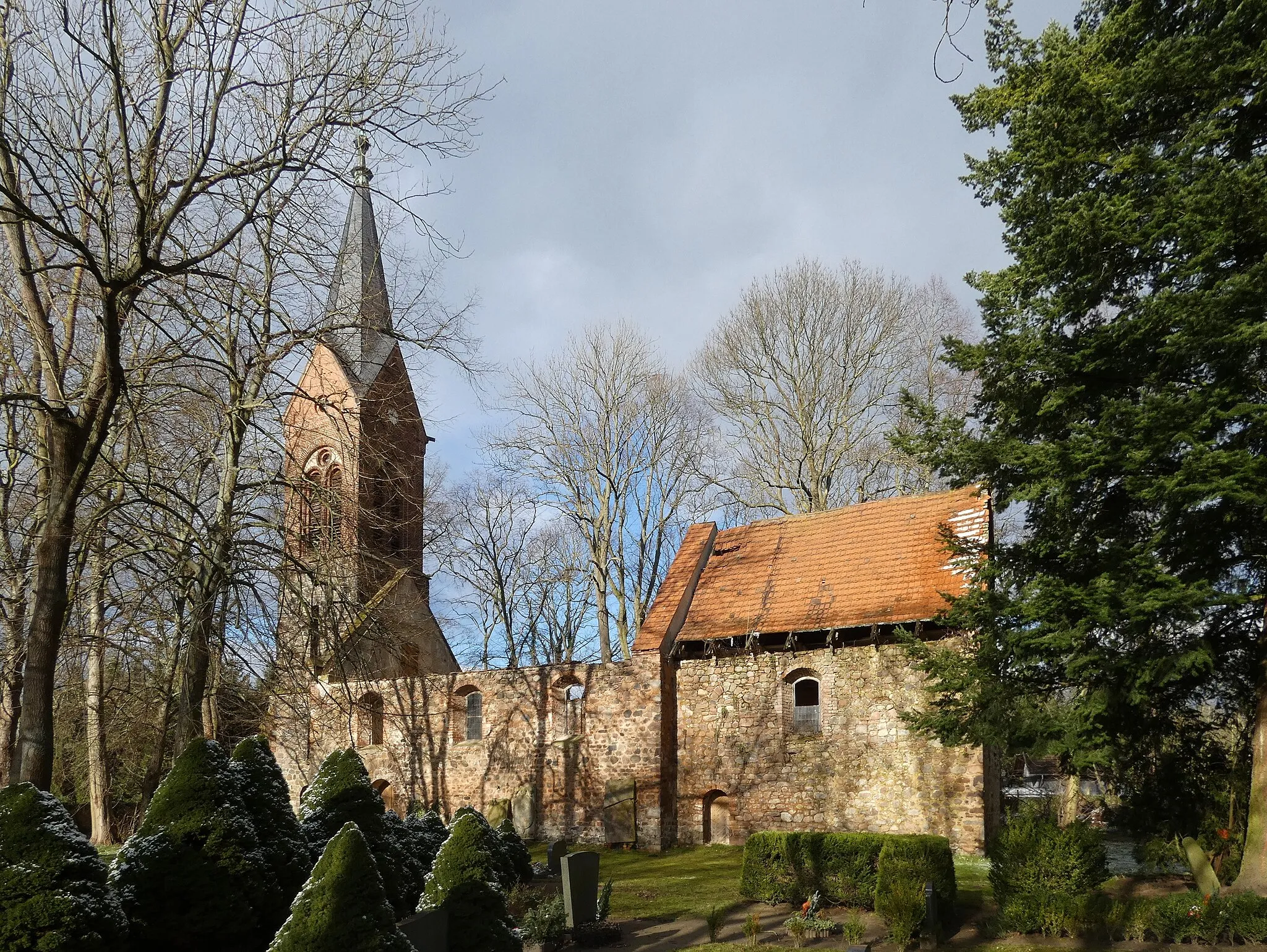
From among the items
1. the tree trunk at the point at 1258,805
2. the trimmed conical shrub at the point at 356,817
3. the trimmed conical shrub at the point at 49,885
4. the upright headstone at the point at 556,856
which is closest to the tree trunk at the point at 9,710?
the trimmed conical shrub at the point at 356,817

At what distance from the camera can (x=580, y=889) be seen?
11.1 m

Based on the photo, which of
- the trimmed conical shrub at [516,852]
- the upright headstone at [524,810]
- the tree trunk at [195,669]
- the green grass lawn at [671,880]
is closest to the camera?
the tree trunk at [195,669]

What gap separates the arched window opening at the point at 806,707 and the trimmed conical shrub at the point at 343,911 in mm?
13128

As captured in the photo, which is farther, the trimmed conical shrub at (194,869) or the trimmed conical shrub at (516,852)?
the trimmed conical shrub at (516,852)

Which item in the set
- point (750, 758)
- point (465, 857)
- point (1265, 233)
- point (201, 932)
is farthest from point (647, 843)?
point (1265, 233)

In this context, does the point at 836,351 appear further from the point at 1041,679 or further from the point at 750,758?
the point at 1041,679

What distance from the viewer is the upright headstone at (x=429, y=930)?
8.24m

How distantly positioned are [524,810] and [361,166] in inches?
623

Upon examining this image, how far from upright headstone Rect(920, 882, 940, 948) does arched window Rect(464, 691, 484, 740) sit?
1369 centimetres

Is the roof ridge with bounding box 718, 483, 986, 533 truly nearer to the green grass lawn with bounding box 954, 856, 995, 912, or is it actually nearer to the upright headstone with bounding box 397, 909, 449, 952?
the green grass lawn with bounding box 954, 856, 995, 912

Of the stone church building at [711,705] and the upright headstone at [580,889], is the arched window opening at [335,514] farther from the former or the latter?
the upright headstone at [580,889]

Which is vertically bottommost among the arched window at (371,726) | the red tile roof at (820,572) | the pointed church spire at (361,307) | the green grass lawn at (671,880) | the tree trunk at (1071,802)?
the green grass lawn at (671,880)

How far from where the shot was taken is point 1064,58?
11.6 metres

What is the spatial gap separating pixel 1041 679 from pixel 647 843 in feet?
32.7
